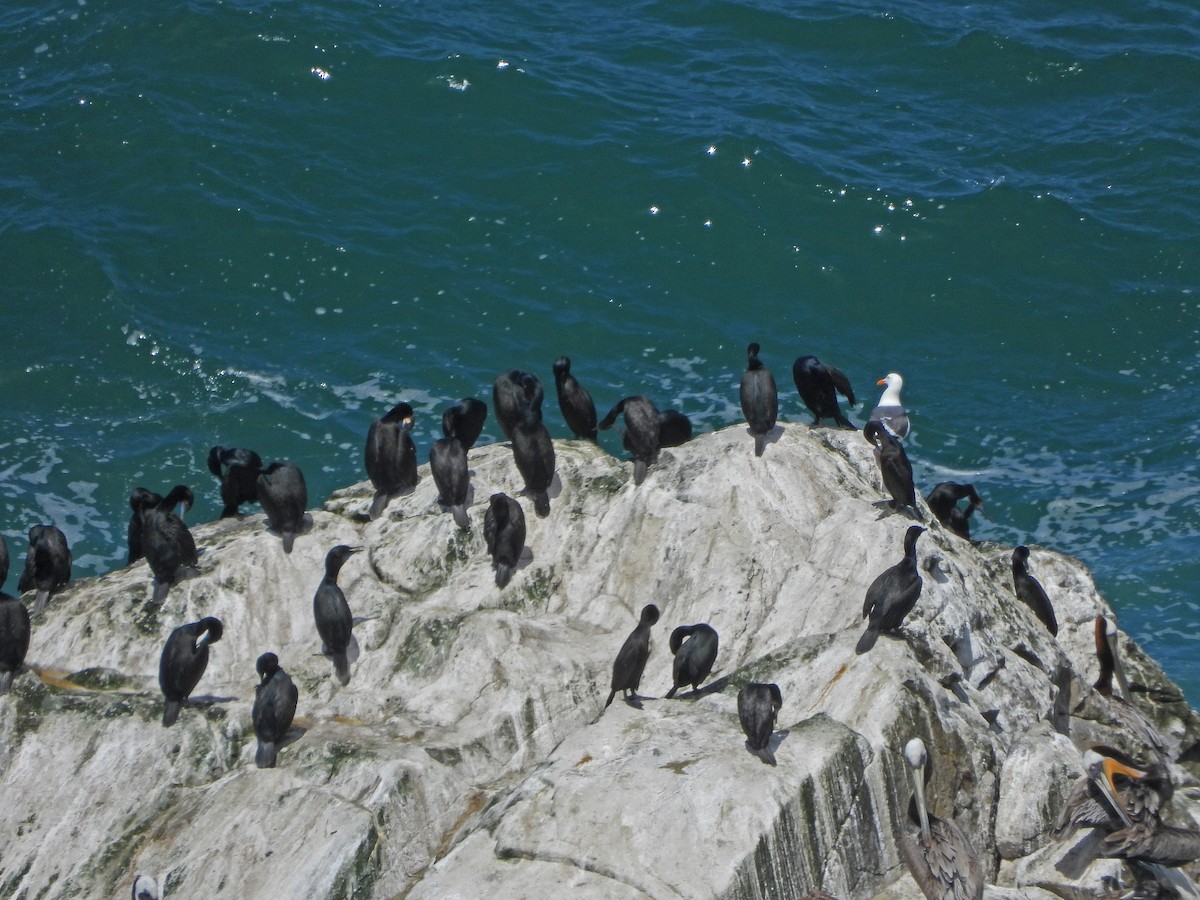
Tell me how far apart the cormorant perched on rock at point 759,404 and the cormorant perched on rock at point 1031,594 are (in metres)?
2.70

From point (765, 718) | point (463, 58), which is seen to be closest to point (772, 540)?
point (765, 718)

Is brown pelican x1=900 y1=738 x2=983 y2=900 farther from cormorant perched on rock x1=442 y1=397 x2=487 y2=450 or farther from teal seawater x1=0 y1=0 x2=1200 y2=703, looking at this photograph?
teal seawater x1=0 y1=0 x2=1200 y2=703

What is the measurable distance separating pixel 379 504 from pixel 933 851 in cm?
604

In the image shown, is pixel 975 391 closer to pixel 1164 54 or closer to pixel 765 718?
pixel 1164 54

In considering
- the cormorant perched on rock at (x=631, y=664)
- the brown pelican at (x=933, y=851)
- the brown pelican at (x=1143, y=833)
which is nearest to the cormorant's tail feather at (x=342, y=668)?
the cormorant perched on rock at (x=631, y=664)

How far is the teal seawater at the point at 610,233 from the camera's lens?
1948cm

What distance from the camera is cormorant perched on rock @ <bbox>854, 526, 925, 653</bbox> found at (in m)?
10.1

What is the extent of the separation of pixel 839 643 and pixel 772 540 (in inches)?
60.1

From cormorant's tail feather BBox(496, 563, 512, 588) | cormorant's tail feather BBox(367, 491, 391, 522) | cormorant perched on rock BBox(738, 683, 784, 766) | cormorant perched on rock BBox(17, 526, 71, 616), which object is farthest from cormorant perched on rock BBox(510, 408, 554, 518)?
cormorant perched on rock BBox(17, 526, 71, 616)

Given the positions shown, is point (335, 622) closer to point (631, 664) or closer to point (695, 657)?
point (631, 664)

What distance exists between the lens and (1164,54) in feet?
87.1

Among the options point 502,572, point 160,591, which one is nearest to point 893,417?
point 502,572

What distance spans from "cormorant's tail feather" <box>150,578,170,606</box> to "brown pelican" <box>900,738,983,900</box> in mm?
6209

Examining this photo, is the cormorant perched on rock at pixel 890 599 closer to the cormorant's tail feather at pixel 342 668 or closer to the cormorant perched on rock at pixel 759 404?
the cormorant perched on rock at pixel 759 404
